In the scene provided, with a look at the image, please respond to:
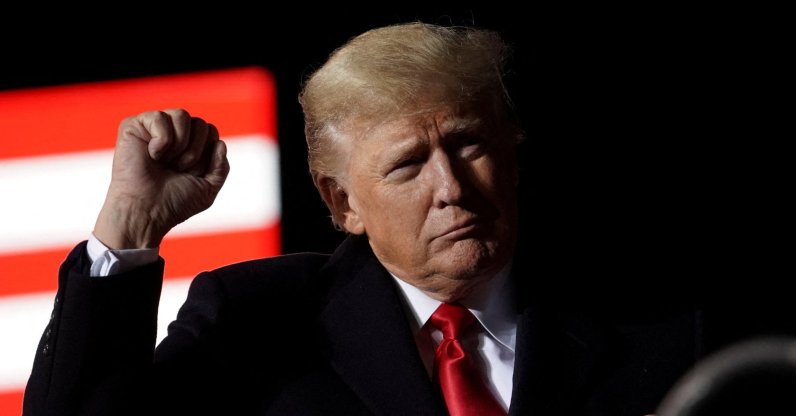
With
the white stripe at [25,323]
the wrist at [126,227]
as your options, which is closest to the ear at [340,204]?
the wrist at [126,227]

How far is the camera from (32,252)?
2.08m

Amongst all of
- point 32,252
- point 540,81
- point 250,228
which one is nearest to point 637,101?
point 540,81

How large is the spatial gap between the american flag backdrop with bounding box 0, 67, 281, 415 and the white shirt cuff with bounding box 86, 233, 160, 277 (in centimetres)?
60

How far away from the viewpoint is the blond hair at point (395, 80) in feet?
4.89

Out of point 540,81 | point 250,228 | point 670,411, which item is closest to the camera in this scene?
point 670,411

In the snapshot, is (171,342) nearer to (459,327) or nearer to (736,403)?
(459,327)

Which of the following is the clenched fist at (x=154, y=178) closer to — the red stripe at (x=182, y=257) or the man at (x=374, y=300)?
the man at (x=374, y=300)

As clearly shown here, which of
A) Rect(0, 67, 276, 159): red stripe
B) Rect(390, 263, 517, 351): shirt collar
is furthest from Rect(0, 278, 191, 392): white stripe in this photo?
Rect(390, 263, 517, 351): shirt collar

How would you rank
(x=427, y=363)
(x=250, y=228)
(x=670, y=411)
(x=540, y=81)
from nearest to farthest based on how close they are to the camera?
(x=670, y=411), (x=427, y=363), (x=540, y=81), (x=250, y=228)

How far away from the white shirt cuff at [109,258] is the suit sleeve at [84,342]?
2 centimetres

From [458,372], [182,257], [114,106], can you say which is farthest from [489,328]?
[114,106]

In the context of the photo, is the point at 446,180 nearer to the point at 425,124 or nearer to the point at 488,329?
the point at 425,124

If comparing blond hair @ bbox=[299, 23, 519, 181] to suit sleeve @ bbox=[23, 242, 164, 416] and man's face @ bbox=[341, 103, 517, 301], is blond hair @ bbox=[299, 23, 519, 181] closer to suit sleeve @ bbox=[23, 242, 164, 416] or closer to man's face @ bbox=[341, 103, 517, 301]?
man's face @ bbox=[341, 103, 517, 301]

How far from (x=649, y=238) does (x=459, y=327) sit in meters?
0.55
